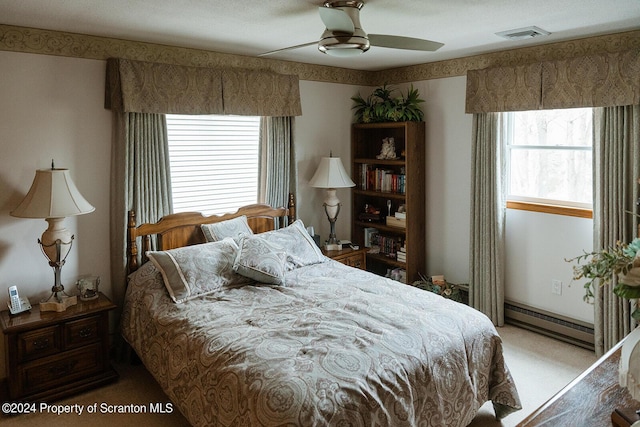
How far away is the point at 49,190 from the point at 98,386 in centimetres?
134

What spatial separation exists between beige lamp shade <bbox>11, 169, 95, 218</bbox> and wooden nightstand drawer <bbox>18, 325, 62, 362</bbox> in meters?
0.73

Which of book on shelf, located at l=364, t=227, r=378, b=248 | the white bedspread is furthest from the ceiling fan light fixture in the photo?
book on shelf, located at l=364, t=227, r=378, b=248

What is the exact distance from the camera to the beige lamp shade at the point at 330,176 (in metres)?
4.60

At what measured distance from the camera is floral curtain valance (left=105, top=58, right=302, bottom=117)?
3475 millimetres

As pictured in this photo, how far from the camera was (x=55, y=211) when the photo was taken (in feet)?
9.89

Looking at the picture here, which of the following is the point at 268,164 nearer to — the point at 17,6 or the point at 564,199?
the point at 17,6

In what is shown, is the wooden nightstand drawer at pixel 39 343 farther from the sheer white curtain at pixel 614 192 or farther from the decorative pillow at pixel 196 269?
the sheer white curtain at pixel 614 192

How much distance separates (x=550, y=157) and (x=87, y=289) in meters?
3.74

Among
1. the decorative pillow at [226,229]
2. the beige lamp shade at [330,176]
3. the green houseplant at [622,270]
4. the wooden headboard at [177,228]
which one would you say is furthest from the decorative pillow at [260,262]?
the green houseplant at [622,270]

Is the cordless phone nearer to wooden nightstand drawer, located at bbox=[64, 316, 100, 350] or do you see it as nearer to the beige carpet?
Answer: wooden nightstand drawer, located at bbox=[64, 316, 100, 350]

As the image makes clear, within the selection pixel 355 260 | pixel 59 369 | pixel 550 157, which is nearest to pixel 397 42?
pixel 550 157

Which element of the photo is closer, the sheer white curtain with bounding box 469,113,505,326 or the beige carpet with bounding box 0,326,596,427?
the beige carpet with bounding box 0,326,596,427

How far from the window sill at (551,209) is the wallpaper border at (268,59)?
3.84ft

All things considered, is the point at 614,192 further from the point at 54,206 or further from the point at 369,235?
the point at 54,206
